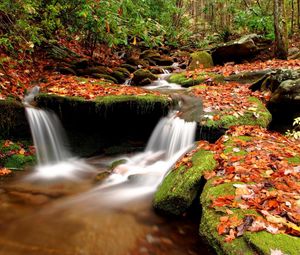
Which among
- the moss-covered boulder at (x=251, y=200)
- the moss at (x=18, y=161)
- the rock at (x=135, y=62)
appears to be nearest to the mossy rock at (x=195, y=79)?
the rock at (x=135, y=62)

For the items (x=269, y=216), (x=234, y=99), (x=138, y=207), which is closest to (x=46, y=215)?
(x=138, y=207)

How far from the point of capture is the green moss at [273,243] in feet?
9.13

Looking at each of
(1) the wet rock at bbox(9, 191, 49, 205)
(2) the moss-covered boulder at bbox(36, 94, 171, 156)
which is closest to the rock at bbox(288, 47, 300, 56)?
(2) the moss-covered boulder at bbox(36, 94, 171, 156)

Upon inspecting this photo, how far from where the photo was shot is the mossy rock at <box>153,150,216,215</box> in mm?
4465

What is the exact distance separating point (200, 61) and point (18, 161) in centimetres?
1015

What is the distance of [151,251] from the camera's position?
3.93 metres

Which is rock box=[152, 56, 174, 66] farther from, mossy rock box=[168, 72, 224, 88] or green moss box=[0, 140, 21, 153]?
green moss box=[0, 140, 21, 153]

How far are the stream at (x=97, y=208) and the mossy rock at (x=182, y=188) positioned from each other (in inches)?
6.7

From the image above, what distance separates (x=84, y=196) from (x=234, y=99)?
4704 mm

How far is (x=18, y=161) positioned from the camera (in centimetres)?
675

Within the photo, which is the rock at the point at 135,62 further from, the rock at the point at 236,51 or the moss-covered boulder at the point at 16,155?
the moss-covered boulder at the point at 16,155

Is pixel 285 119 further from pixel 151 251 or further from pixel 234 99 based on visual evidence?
Result: pixel 151 251

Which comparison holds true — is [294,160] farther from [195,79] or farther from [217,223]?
[195,79]

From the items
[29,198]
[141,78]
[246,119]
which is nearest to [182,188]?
[29,198]
